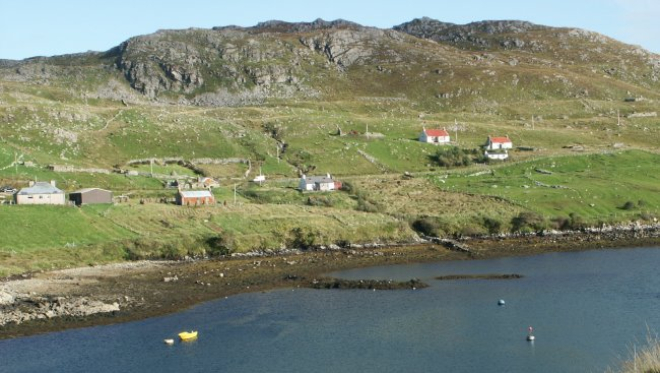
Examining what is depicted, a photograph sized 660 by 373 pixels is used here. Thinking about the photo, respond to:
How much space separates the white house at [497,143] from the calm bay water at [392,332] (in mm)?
80169

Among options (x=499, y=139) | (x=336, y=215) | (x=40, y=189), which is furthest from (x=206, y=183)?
(x=499, y=139)

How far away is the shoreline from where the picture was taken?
2835 inches

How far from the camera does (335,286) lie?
3319 inches

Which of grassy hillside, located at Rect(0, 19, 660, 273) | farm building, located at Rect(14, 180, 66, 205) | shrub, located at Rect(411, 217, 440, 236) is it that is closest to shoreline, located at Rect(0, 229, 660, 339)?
grassy hillside, located at Rect(0, 19, 660, 273)

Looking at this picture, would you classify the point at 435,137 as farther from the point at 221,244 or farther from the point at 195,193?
the point at 221,244

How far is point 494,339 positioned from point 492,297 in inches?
563

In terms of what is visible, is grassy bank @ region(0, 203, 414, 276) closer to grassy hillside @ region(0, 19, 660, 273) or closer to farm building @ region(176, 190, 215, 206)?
grassy hillside @ region(0, 19, 660, 273)

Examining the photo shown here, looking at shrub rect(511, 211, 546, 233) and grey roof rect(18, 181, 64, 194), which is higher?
grey roof rect(18, 181, 64, 194)

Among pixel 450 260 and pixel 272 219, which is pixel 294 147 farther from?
pixel 450 260

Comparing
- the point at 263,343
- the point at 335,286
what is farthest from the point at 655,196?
the point at 263,343

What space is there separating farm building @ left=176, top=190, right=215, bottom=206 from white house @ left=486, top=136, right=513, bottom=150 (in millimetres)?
75374

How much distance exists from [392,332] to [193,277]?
93.7 feet

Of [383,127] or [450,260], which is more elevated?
[383,127]

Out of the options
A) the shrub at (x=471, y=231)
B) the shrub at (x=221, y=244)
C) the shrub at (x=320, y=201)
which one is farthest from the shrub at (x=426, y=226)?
the shrub at (x=221, y=244)
